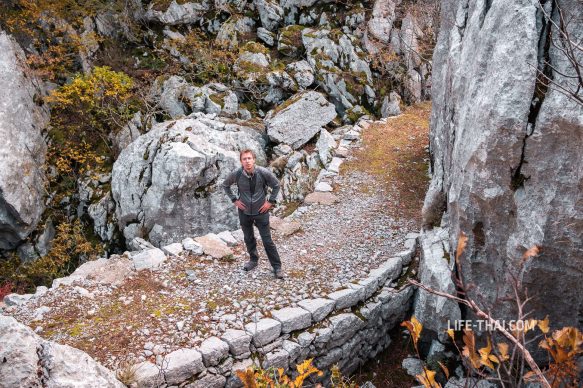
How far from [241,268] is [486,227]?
4.47 metres

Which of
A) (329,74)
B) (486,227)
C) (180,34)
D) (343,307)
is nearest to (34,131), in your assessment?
(180,34)

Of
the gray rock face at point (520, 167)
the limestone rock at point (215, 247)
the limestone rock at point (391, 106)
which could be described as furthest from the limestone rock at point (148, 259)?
the limestone rock at point (391, 106)

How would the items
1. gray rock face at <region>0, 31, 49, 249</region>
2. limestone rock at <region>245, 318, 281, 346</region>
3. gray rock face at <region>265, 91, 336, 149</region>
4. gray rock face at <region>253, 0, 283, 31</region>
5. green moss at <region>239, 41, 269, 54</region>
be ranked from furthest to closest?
gray rock face at <region>253, 0, 283, 31</region>, green moss at <region>239, 41, 269, 54</region>, gray rock face at <region>265, 91, 336, 149</region>, gray rock face at <region>0, 31, 49, 249</region>, limestone rock at <region>245, 318, 281, 346</region>

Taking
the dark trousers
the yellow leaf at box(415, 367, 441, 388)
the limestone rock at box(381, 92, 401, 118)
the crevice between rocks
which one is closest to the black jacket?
the dark trousers

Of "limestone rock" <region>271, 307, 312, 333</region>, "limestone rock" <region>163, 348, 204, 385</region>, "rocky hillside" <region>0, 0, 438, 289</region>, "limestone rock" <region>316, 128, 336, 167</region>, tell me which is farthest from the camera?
"limestone rock" <region>316, 128, 336, 167</region>

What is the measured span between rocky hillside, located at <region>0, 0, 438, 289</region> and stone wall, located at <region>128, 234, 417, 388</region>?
4.48 meters

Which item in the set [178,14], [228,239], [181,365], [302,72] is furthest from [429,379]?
[178,14]

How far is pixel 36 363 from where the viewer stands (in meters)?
3.99

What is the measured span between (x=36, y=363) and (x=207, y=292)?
3422mm

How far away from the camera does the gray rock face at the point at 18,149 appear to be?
14141mm

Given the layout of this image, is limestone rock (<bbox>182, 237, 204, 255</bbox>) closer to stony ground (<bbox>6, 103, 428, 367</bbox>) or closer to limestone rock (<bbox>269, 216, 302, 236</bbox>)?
stony ground (<bbox>6, 103, 428, 367</bbox>)

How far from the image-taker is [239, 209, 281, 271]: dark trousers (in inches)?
280

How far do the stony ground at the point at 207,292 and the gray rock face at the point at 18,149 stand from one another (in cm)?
918

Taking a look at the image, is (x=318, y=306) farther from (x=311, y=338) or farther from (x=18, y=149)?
(x=18, y=149)
